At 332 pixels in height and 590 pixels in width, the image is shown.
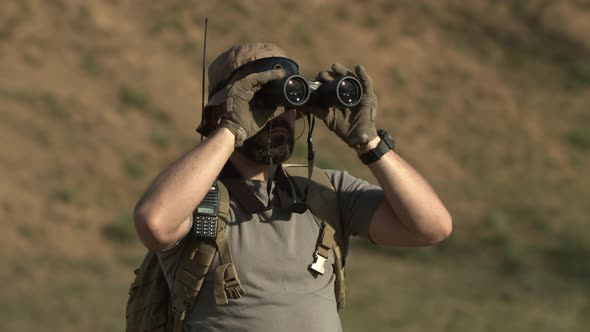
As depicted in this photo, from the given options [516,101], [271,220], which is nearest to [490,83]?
[516,101]

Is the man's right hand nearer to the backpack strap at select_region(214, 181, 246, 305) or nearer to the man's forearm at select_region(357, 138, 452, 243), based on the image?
the backpack strap at select_region(214, 181, 246, 305)

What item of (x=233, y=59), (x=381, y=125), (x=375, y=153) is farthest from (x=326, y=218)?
(x=381, y=125)

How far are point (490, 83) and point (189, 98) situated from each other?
529 cm

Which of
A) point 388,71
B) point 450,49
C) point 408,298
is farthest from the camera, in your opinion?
point 450,49

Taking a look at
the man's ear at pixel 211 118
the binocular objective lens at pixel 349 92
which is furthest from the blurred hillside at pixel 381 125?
the binocular objective lens at pixel 349 92

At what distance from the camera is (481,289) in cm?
1174

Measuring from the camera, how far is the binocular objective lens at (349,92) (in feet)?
11.9

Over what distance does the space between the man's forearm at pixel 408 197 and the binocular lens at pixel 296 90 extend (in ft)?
0.90

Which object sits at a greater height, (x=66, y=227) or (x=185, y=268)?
(x=66, y=227)

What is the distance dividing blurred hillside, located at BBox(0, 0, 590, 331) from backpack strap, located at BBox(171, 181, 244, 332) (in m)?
6.03

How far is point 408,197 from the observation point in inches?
146

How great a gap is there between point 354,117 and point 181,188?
624 millimetres

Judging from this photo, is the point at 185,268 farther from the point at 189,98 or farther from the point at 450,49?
the point at 450,49

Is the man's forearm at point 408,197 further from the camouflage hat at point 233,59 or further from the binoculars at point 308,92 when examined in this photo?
the camouflage hat at point 233,59
